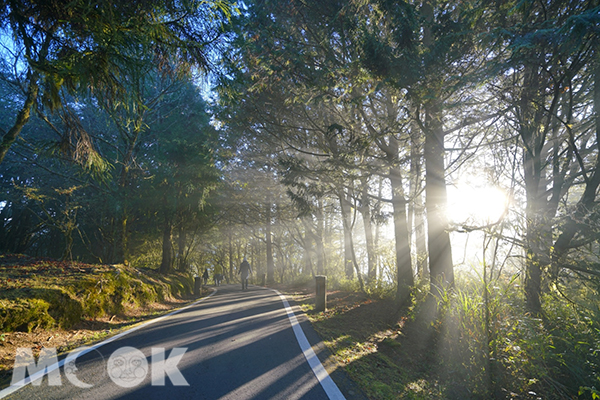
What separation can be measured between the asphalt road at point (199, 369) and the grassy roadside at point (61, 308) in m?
0.75

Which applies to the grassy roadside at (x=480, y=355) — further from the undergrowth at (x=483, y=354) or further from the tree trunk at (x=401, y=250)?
the tree trunk at (x=401, y=250)

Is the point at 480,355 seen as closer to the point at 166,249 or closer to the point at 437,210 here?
the point at 437,210

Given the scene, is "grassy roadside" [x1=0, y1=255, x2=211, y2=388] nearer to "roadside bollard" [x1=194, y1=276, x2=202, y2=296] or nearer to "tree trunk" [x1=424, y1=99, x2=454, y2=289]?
"roadside bollard" [x1=194, y1=276, x2=202, y2=296]

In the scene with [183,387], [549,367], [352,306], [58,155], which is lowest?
[352,306]

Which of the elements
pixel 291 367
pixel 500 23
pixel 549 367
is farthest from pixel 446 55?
pixel 291 367

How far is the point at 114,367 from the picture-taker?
368 cm

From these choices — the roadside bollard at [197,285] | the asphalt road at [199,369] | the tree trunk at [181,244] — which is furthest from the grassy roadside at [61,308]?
the tree trunk at [181,244]

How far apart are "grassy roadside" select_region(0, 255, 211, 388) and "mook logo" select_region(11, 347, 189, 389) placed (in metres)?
0.13

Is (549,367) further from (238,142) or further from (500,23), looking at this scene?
(238,142)

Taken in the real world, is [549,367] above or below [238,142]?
below

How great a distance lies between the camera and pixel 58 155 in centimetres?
646

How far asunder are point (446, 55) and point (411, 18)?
1.30 m

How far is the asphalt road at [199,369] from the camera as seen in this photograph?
3047 mm

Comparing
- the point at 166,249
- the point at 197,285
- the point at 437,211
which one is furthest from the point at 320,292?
the point at 166,249
